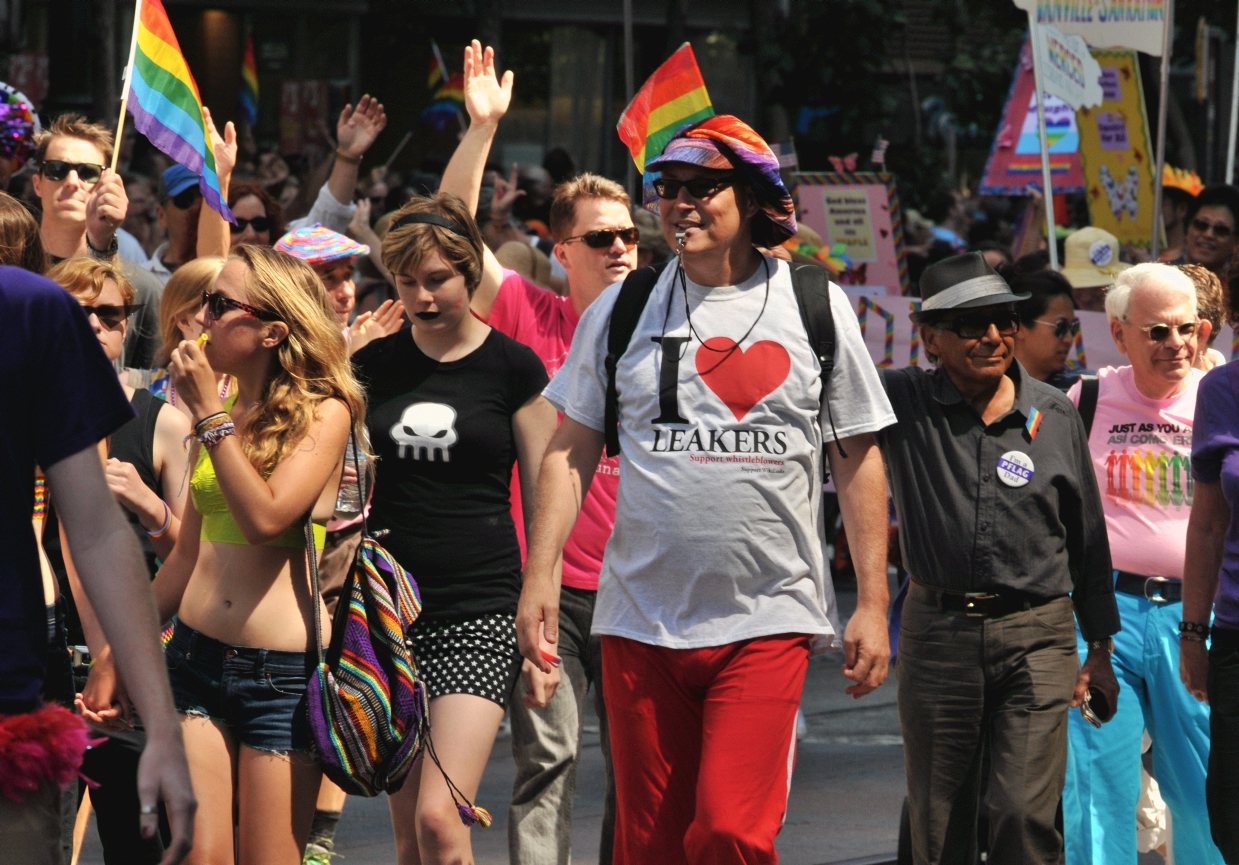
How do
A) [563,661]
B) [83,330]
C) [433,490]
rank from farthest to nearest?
[563,661] < [433,490] < [83,330]

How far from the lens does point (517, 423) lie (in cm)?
516

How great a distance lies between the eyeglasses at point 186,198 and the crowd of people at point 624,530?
1.09 m

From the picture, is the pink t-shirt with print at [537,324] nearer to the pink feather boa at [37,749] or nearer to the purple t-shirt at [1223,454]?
the purple t-shirt at [1223,454]

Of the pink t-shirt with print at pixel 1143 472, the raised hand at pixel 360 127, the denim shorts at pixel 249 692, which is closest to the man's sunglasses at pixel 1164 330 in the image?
the pink t-shirt with print at pixel 1143 472

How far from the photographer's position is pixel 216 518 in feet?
14.6

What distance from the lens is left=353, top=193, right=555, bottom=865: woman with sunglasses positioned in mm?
4883

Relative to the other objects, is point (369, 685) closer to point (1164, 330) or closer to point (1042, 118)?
point (1164, 330)

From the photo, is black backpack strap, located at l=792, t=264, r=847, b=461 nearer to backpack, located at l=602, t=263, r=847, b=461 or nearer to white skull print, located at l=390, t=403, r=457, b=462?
backpack, located at l=602, t=263, r=847, b=461

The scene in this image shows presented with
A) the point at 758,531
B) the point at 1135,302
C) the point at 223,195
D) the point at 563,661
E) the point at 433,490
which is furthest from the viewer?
the point at 223,195

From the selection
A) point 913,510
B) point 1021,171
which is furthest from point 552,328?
point 1021,171

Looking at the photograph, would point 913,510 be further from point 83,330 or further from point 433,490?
point 83,330

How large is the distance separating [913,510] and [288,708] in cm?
194

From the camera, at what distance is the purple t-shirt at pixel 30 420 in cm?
279

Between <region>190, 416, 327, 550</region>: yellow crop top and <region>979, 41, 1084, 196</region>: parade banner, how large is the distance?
1027 cm
